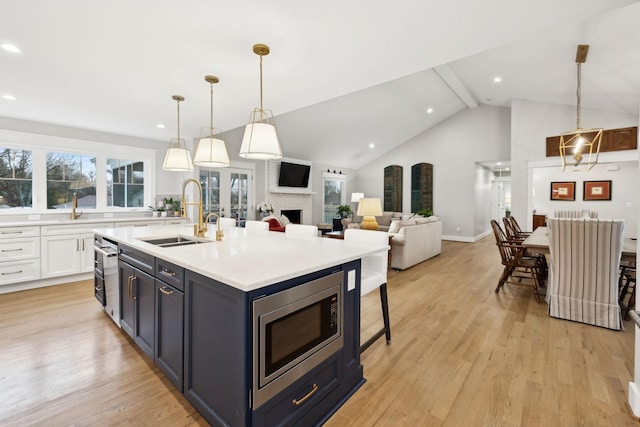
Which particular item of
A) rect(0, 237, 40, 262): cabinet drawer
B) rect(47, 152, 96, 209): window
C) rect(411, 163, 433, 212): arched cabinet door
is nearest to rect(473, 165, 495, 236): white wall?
rect(411, 163, 433, 212): arched cabinet door

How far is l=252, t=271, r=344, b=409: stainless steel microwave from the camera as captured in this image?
133cm

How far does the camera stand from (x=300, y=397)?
5.00ft

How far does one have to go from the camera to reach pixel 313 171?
29.7 ft

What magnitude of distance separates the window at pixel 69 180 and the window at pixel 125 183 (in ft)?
0.77

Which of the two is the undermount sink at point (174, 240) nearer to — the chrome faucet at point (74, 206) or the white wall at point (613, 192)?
the chrome faucet at point (74, 206)

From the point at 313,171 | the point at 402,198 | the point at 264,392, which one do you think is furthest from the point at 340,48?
the point at 402,198

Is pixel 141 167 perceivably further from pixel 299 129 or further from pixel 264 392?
pixel 264 392

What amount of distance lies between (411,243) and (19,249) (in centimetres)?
566

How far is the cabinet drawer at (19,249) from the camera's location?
370 cm

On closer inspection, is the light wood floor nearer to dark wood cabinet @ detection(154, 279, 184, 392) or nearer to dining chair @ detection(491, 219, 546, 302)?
dark wood cabinet @ detection(154, 279, 184, 392)

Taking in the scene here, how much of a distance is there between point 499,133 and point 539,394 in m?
7.66

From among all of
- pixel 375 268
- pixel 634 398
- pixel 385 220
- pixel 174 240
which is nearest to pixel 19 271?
pixel 174 240

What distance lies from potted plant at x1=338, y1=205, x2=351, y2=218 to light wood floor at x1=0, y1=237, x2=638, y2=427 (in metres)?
6.32

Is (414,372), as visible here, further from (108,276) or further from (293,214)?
(293,214)
